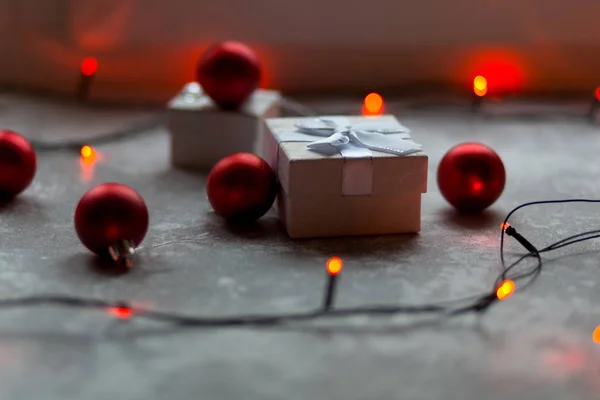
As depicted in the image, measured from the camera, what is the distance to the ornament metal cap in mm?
1119

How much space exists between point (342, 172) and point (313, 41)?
838 millimetres

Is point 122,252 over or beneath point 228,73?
beneath

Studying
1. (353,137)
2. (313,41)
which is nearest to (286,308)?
(353,137)

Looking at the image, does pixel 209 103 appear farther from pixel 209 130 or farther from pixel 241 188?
pixel 241 188

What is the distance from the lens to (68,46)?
195cm

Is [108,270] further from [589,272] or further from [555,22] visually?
[555,22]

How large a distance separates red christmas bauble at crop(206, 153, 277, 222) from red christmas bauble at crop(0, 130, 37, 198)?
30 cm

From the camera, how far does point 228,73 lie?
151 cm

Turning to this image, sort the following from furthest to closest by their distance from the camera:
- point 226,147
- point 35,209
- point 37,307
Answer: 1. point 226,147
2. point 35,209
3. point 37,307

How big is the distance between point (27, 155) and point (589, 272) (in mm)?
836

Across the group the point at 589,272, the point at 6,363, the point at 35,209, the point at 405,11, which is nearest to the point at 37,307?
the point at 6,363

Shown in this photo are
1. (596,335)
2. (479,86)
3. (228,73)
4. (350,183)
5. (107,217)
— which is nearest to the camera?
(596,335)

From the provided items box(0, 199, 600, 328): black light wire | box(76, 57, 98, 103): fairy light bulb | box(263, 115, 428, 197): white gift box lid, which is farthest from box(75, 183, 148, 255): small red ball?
box(76, 57, 98, 103): fairy light bulb

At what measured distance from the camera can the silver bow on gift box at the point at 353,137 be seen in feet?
4.05
